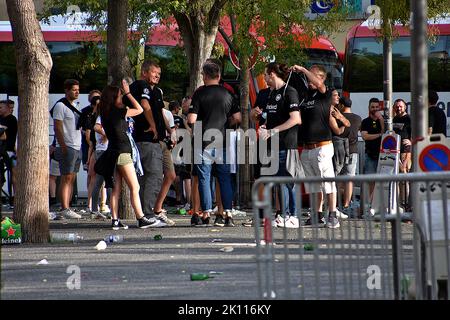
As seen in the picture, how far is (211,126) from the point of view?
52.0 feet

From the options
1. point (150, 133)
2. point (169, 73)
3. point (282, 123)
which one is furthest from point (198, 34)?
point (282, 123)

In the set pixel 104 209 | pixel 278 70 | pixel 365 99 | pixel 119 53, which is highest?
pixel 365 99

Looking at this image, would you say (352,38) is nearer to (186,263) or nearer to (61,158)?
→ (61,158)

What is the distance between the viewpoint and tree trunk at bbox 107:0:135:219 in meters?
A: 17.5

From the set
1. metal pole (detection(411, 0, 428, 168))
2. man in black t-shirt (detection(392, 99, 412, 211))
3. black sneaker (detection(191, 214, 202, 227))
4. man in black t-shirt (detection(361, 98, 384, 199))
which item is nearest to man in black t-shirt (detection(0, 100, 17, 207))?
man in black t-shirt (detection(361, 98, 384, 199))

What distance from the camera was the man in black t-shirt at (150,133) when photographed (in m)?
16.2

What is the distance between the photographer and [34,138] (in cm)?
1383

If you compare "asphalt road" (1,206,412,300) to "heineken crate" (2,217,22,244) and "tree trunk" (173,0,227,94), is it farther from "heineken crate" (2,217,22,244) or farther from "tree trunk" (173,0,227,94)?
"tree trunk" (173,0,227,94)

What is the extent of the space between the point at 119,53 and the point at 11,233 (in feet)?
15.2

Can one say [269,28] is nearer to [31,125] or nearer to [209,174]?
[209,174]

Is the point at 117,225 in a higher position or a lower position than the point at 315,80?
lower

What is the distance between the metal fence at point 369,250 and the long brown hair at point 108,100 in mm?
7594

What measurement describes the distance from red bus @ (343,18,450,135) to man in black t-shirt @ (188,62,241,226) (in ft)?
42.3

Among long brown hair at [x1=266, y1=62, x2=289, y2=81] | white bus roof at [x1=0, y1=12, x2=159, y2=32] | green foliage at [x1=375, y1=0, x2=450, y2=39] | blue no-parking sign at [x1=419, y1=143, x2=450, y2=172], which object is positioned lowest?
blue no-parking sign at [x1=419, y1=143, x2=450, y2=172]
